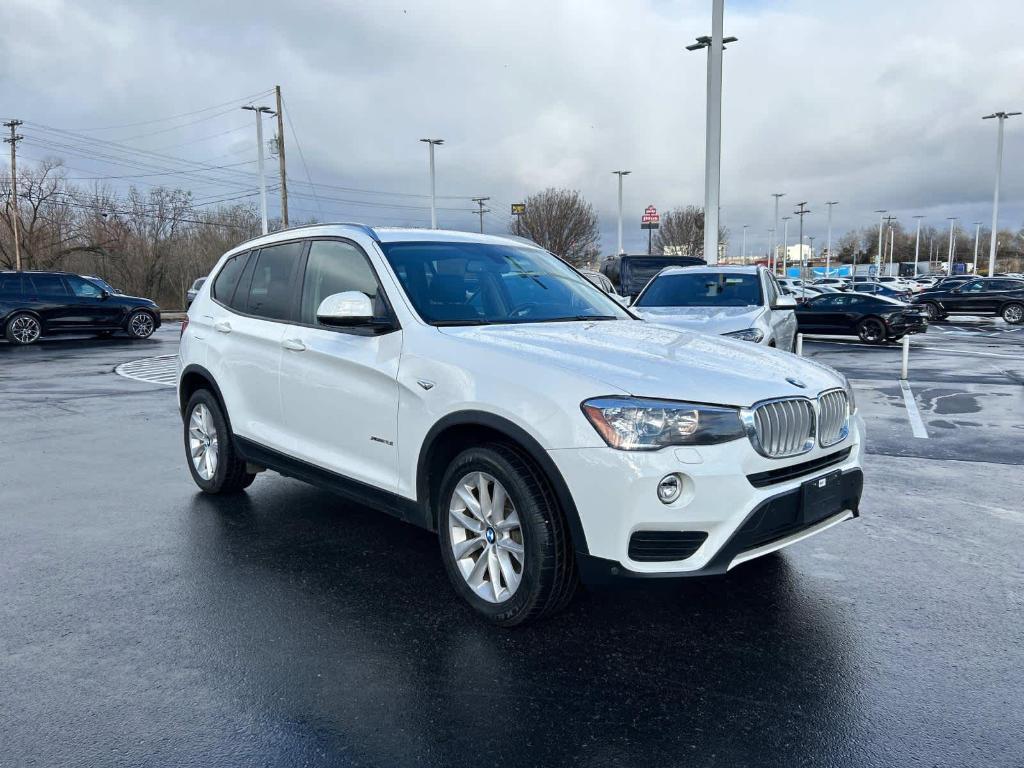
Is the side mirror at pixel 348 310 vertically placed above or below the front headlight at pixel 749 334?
above

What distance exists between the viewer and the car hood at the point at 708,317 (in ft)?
30.8

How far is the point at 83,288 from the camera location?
21.8 metres

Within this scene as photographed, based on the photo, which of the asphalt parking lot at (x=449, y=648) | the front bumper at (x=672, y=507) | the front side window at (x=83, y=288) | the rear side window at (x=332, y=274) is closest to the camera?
the asphalt parking lot at (x=449, y=648)

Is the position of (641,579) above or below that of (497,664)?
above

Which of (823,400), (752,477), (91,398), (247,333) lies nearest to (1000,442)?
(823,400)

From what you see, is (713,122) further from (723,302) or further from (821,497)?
(821,497)

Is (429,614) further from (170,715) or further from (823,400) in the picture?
(823,400)

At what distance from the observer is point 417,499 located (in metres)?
4.07

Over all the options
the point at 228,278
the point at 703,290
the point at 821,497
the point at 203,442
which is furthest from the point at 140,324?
the point at 821,497

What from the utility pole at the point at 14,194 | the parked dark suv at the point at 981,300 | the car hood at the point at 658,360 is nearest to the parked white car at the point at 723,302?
the car hood at the point at 658,360

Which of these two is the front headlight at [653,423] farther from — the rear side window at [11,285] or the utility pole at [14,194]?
the utility pole at [14,194]

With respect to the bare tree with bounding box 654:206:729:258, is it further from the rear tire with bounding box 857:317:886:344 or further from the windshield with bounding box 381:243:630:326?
the windshield with bounding box 381:243:630:326

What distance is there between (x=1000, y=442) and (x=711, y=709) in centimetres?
659

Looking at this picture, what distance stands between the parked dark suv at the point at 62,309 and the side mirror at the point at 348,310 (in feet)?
65.3
